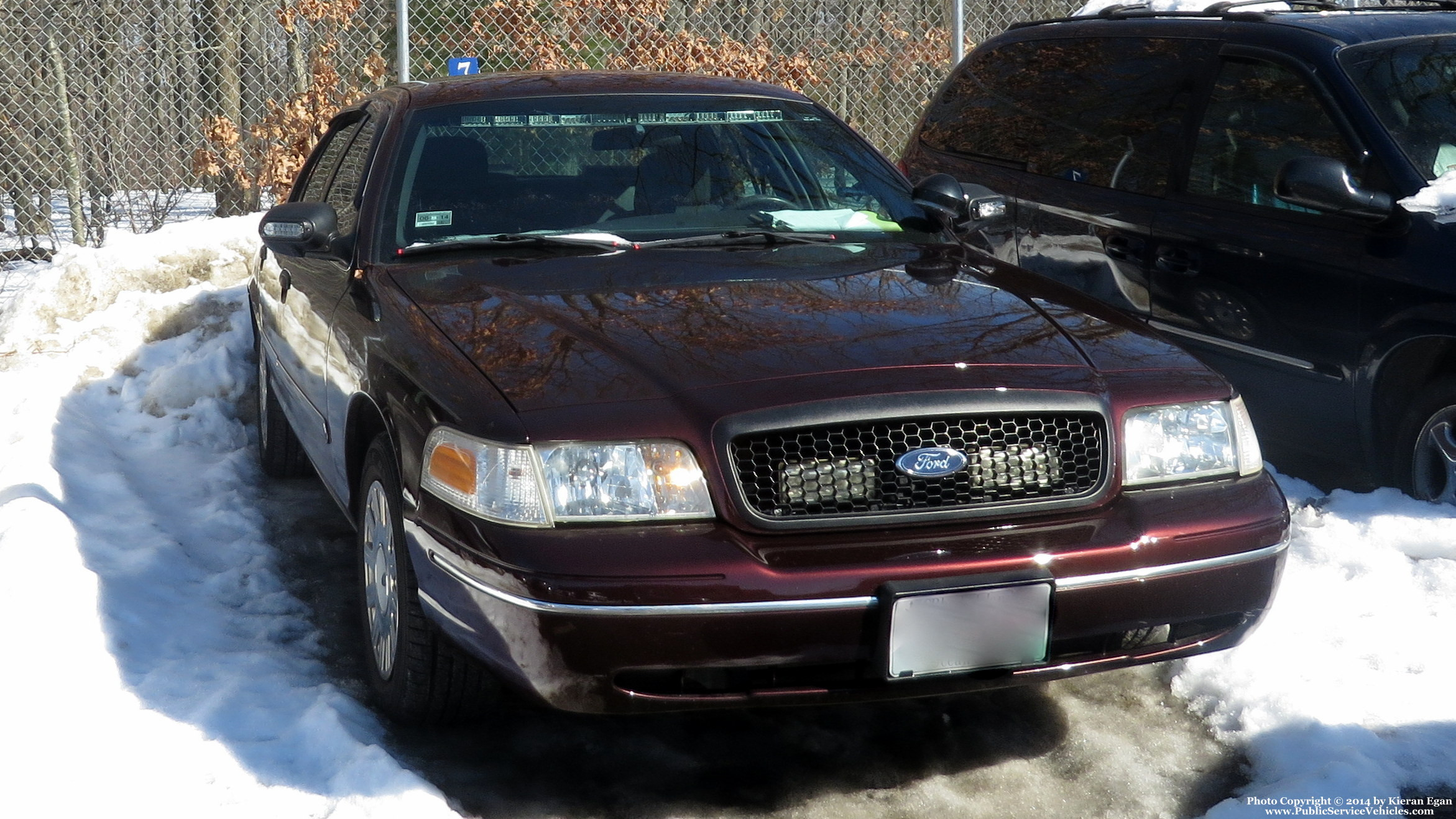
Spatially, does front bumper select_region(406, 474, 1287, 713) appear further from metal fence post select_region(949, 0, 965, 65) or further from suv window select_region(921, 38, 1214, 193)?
metal fence post select_region(949, 0, 965, 65)

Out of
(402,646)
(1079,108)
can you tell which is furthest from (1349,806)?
(1079,108)

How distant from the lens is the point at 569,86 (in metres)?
4.61

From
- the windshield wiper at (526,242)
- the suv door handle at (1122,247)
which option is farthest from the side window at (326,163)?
the suv door handle at (1122,247)

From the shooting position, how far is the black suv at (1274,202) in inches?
186

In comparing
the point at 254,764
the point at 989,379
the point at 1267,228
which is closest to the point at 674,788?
the point at 254,764

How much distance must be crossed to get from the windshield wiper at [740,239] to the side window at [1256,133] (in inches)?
75.6

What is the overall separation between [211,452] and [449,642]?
3205mm

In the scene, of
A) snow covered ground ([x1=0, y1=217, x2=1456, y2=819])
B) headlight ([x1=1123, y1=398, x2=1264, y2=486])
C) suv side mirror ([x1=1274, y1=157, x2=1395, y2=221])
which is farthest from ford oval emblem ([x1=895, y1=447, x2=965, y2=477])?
suv side mirror ([x1=1274, y1=157, x2=1395, y2=221])

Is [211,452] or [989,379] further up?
[989,379]

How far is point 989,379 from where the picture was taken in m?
3.11

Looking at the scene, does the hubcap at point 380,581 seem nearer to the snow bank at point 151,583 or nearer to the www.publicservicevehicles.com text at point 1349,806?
the snow bank at point 151,583

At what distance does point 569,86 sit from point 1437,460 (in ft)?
10.1

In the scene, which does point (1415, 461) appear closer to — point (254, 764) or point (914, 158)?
point (914, 158)

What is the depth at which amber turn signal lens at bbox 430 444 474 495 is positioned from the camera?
3.01m
